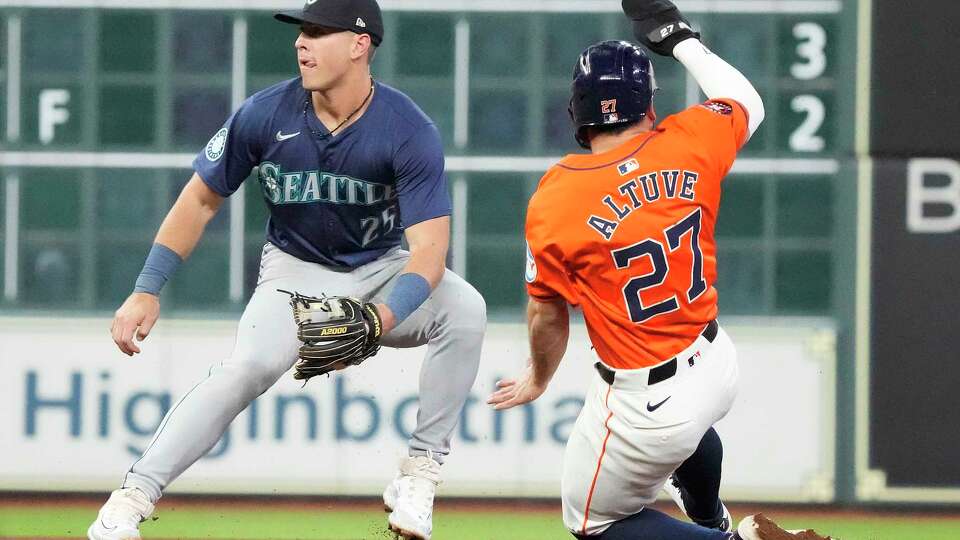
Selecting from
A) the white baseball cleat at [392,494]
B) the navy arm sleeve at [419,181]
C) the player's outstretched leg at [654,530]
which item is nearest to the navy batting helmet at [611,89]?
the navy arm sleeve at [419,181]

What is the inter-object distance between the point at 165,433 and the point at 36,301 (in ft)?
12.9

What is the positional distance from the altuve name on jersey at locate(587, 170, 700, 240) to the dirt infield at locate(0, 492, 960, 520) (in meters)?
4.21

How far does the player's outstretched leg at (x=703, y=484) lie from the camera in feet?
15.0

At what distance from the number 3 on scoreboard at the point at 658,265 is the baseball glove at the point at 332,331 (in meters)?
0.86

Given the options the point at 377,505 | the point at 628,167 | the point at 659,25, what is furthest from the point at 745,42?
the point at 628,167

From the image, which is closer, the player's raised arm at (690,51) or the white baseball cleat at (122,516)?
the white baseball cleat at (122,516)

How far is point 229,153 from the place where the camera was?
4.97 m

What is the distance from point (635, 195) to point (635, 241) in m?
0.12

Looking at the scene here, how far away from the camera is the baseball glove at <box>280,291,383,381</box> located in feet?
14.9

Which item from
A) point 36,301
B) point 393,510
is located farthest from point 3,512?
point 393,510

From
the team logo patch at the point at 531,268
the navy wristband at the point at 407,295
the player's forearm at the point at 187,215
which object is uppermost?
the player's forearm at the point at 187,215

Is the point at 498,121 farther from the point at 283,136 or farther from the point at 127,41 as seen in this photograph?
the point at 283,136

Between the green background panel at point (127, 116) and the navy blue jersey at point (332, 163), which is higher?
the green background panel at point (127, 116)

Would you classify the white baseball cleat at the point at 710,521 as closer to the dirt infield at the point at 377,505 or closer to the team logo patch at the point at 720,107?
the team logo patch at the point at 720,107
